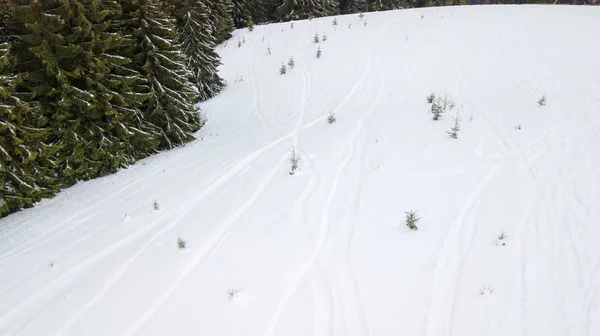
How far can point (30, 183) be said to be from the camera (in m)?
8.38

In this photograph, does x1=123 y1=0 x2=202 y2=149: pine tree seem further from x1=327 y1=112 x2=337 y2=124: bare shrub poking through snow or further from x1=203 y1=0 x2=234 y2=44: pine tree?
x1=203 y1=0 x2=234 y2=44: pine tree

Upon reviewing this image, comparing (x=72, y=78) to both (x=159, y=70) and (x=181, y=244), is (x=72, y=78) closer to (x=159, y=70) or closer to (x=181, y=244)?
(x=159, y=70)

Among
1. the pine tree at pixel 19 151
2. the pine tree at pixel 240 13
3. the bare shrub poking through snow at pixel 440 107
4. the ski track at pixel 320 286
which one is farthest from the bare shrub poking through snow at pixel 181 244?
the pine tree at pixel 240 13

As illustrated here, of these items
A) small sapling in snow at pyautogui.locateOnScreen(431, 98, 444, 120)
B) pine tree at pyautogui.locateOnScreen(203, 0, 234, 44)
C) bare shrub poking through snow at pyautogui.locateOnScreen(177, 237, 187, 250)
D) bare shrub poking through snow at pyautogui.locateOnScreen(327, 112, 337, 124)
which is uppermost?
pine tree at pyautogui.locateOnScreen(203, 0, 234, 44)

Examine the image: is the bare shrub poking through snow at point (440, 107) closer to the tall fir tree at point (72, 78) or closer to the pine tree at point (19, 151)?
the tall fir tree at point (72, 78)

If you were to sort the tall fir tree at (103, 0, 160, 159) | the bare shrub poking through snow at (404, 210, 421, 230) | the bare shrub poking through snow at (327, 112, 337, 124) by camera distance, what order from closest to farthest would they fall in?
the bare shrub poking through snow at (404, 210, 421, 230), the tall fir tree at (103, 0, 160, 159), the bare shrub poking through snow at (327, 112, 337, 124)

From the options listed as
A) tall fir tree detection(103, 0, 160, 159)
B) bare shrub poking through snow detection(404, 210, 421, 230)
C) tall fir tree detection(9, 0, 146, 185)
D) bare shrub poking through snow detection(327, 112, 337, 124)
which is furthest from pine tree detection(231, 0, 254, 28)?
bare shrub poking through snow detection(404, 210, 421, 230)

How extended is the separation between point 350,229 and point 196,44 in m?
13.4

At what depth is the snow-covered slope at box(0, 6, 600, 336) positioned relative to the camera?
4.18 metres

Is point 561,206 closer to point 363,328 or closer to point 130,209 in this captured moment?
point 363,328

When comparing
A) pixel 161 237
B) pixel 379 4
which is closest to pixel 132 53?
pixel 161 237

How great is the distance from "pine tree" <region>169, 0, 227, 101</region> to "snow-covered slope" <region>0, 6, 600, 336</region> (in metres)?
5.33

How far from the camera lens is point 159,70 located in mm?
10961

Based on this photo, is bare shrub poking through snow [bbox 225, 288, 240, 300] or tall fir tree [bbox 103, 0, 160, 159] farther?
tall fir tree [bbox 103, 0, 160, 159]
